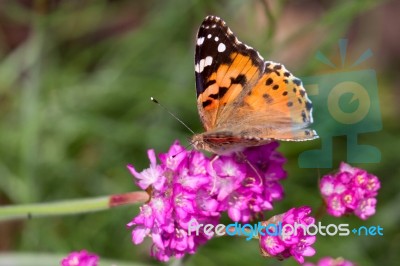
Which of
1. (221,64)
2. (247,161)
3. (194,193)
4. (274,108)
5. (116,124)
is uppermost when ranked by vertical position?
(116,124)

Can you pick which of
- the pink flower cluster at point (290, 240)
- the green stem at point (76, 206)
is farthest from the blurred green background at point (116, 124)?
the pink flower cluster at point (290, 240)

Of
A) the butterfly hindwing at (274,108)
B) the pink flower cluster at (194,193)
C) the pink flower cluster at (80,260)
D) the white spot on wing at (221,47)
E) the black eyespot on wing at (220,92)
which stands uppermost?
the white spot on wing at (221,47)

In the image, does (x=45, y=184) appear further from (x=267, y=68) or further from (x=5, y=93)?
(x=267, y=68)

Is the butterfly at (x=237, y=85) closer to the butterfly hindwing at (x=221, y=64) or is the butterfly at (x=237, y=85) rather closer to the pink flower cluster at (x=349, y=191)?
the butterfly hindwing at (x=221, y=64)

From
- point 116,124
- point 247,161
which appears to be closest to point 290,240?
point 247,161

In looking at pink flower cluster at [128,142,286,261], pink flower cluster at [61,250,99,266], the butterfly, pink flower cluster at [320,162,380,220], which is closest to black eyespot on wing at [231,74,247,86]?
the butterfly

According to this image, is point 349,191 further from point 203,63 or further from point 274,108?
point 203,63

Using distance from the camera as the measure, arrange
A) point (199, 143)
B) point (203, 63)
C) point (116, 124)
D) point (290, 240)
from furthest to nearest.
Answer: point (116, 124), point (203, 63), point (199, 143), point (290, 240)
